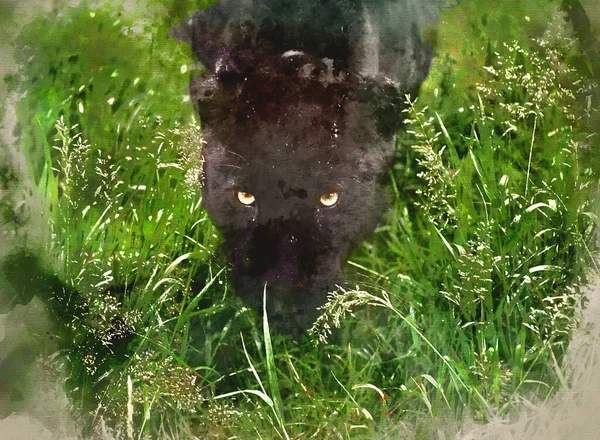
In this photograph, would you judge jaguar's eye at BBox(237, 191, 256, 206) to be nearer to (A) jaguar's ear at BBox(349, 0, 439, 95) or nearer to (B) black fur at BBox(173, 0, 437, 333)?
(B) black fur at BBox(173, 0, 437, 333)

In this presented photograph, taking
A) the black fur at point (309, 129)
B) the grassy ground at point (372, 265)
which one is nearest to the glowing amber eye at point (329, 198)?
the black fur at point (309, 129)

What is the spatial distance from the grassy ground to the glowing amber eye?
17 cm

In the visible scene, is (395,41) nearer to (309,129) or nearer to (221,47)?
(309,129)

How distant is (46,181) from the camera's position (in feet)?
6.77

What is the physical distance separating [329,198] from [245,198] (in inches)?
11.0

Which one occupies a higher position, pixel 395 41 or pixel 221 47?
pixel 395 41

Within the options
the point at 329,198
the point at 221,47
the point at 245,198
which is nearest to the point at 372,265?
the point at 329,198

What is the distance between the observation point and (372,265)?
1.98 metres

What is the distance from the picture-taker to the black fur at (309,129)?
6.51ft

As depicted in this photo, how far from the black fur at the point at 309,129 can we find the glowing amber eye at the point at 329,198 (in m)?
0.01

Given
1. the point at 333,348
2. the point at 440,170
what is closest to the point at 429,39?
the point at 440,170

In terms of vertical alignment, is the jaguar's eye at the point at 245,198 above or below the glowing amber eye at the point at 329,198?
below

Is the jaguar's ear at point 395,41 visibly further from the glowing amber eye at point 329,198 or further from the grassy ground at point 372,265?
the glowing amber eye at point 329,198

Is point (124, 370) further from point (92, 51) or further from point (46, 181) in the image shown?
point (92, 51)
